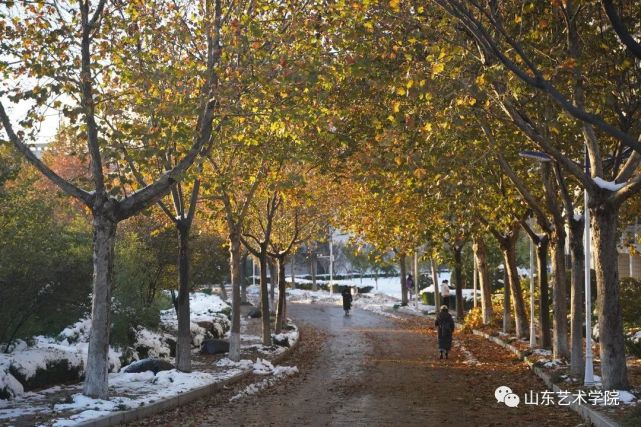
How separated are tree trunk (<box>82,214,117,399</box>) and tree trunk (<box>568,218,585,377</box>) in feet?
30.0

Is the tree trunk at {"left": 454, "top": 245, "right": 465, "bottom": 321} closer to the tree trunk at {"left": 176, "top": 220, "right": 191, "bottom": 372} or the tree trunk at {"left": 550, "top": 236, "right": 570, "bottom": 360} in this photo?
the tree trunk at {"left": 550, "top": 236, "right": 570, "bottom": 360}

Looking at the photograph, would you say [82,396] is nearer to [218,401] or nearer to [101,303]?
[101,303]

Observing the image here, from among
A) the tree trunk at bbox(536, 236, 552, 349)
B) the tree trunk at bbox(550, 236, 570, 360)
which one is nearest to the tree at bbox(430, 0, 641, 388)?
the tree trunk at bbox(550, 236, 570, 360)

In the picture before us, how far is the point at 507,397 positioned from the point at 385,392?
2391 mm

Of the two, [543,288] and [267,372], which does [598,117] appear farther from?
[267,372]

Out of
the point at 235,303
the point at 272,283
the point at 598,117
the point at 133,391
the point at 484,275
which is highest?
the point at 598,117

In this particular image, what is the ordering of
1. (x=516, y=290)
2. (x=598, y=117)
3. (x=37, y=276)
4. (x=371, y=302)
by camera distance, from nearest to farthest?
(x=598, y=117) < (x=37, y=276) < (x=516, y=290) < (x=371, y=302)

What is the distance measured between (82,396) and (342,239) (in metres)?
87.5

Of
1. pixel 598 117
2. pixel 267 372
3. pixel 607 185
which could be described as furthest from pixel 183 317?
pixel 598 117

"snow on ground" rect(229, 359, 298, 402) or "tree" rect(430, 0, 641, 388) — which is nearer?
"tree" rect(430, 0, 641, 388)

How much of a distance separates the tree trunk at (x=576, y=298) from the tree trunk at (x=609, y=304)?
8.40 ft

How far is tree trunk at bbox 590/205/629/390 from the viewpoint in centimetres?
1298

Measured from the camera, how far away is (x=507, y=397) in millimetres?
14148

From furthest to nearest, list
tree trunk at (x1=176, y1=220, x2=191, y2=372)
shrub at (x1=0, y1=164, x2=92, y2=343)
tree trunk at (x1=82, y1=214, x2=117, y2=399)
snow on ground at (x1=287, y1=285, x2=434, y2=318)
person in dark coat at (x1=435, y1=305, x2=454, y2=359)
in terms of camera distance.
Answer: snow on ground at (x1=287, y1=285, x2=434, y2=318) < person in dark coat at (x1=435, y1=305, x2=454, y2=359) < tree trunk at (x1=176, y1=220, x2=191, y2=372) < shrub at (x1=0, y1=164, x2=92, y2=343) < tree trunk at (x1=82, y1=214, x2=117, y2=399)
